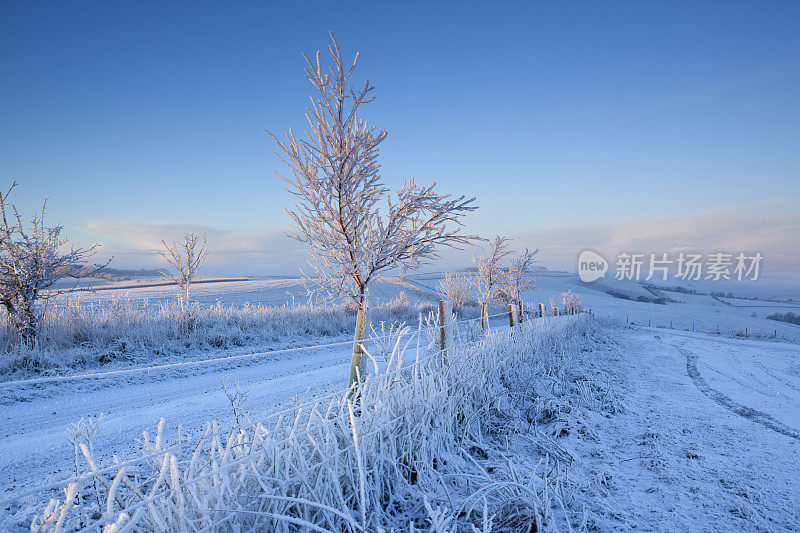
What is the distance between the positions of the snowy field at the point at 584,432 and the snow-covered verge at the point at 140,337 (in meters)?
0.82

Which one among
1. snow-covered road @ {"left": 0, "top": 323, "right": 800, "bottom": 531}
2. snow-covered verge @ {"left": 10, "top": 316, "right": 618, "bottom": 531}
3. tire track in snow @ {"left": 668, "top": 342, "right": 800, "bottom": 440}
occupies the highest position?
snow-covered verge @ {"left": 10, "top": 316, "right": 618, "bottom": 531}

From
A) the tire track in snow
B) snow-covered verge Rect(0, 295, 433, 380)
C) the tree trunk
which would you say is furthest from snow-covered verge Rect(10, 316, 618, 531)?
snow-covered verge Rect(0, 295, 433, 380)

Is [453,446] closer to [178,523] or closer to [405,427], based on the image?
[405,427]

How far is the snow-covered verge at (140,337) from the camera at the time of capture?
759 centimetres

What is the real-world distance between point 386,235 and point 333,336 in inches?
359

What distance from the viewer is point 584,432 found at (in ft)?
13.7

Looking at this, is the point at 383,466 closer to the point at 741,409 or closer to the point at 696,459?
the point at 696,459

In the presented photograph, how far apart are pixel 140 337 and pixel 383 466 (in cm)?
922

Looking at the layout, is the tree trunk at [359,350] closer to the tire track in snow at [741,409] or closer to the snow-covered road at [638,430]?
the snow-covered road at [638,430]

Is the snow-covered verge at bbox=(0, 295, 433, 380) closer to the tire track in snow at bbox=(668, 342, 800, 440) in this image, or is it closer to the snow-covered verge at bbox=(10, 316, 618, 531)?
the snow-covered verge at bbox=(10, 316, 618, 531)

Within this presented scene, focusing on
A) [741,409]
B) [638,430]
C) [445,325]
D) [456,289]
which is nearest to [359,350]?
[445,325]

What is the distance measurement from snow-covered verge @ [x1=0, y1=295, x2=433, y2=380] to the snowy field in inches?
32.2

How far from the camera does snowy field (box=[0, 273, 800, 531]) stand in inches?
106

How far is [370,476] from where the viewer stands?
2824 millimetres
